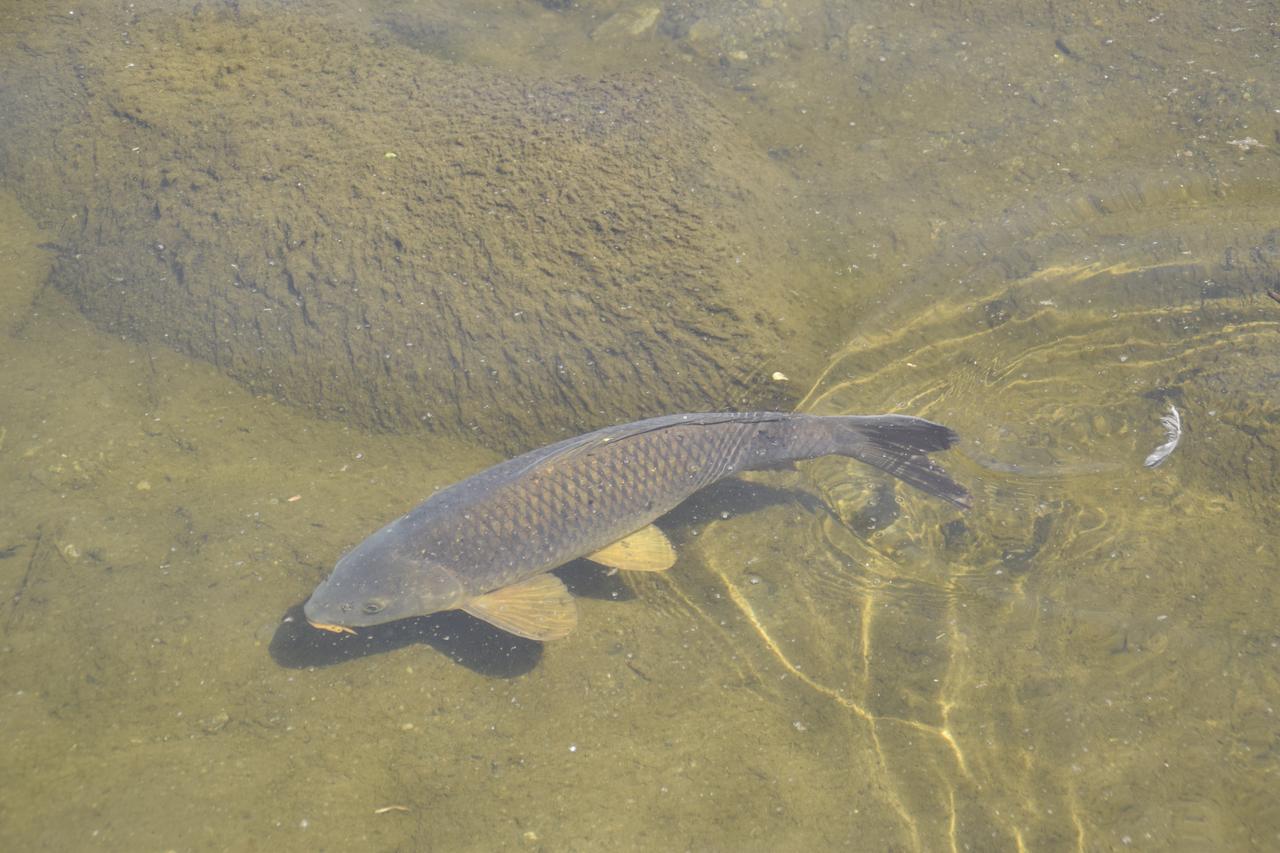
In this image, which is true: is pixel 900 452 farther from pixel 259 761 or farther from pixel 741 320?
pixel 259 761

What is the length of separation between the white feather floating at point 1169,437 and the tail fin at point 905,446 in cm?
114

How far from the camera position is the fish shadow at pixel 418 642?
3680 millimetres

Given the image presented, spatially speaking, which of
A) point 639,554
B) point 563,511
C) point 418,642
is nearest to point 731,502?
point 639,554

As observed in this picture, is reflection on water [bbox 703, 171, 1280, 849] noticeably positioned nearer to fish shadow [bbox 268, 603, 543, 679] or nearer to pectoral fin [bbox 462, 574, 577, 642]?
pectoral fin [bbox 462, 574, 577, 642]

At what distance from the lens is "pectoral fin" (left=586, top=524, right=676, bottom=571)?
152 inches

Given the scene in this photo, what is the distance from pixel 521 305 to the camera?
179 inches

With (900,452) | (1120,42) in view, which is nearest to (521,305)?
(900,452)

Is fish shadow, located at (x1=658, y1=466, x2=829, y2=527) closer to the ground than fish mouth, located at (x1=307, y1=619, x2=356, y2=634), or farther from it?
farther from it

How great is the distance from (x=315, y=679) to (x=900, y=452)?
9.50ft

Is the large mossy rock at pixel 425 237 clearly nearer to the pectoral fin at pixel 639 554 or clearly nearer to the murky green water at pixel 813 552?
the murky green water at pixel 813 552

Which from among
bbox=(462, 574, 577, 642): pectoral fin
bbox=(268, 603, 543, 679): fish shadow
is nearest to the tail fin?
bbox=(462, 574, 577, 642): pectoral fin

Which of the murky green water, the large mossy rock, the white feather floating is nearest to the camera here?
the murky green water

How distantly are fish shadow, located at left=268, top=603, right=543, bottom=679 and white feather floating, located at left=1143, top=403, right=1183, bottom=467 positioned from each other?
3.24 meters

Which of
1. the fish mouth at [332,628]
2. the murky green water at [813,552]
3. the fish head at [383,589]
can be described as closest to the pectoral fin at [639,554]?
the murky green water at [813,552]
